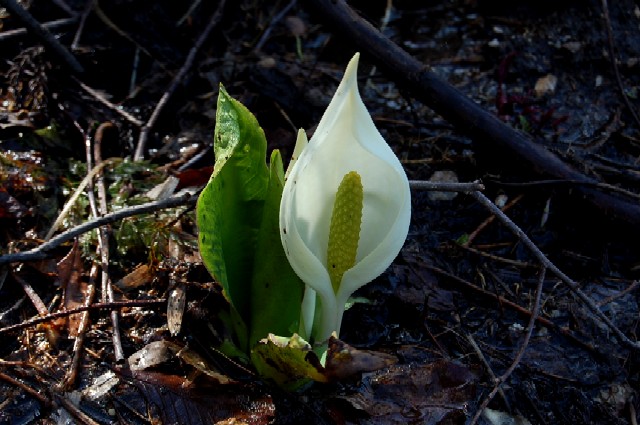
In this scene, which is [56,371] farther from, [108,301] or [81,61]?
[81,61]

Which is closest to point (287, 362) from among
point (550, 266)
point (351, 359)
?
point (351, 359)

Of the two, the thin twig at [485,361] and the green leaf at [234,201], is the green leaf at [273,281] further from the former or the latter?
the thin twig at [485,361]

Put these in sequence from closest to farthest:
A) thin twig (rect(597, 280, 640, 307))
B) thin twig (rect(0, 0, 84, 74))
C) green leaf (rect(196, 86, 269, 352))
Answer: green leaf (rect(196, 86, 269, 352)), thin twig (rect(597, 280, 640, 307)), thin twig (rect(0, 0, 84, 74))

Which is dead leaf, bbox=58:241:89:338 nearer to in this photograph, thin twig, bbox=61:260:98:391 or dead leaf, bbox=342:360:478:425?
thin twig, bbox=61:260:98:391

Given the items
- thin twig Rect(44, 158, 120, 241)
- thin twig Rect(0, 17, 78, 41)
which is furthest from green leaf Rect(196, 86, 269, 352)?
thin twig Rect(0, 17, 78, 41)

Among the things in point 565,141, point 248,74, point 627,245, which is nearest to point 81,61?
point 248,74
